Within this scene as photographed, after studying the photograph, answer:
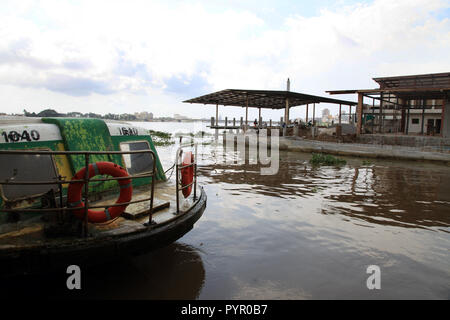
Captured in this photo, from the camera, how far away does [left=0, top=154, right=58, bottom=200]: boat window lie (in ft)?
14.0

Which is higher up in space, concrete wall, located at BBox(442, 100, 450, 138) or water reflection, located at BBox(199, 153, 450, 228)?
concrete wall, located at BBox(442, 100, 450, 138)

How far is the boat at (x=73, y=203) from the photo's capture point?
3.39m

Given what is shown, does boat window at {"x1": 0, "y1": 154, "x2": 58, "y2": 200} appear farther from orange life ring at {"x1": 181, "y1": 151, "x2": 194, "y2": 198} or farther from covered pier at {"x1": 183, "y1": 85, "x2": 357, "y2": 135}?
covered pier at {"x1": 183, "y1": 85, "x2": 357, "y2": 135}

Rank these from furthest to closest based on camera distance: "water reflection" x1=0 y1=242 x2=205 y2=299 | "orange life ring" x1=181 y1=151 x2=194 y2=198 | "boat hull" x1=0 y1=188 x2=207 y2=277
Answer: "orange life ring" x1=181 y1=151 x2=194 y2=198, "water reflection" x1=0 y1=242 x2=205 y2=299, "boat hull" x1=0 y1=188 x2=207 y2=277

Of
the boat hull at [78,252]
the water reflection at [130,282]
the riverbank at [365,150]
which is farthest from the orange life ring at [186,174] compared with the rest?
the riverbank at [365,150]

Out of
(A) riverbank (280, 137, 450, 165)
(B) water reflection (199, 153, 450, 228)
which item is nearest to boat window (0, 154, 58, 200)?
(B) water reflection (199, 153, 450, 228)

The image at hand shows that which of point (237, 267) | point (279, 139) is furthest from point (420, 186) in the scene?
point (279, 139)

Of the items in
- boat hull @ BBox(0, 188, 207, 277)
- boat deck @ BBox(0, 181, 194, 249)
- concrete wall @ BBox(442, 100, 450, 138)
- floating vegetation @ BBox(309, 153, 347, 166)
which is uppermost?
concrete wall @ BBox(442, 100, 450, 138)

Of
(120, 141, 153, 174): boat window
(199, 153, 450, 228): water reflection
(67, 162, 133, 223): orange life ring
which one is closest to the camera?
(67, 162, 133, 223): orange life ring

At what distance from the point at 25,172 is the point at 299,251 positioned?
4.65 meters

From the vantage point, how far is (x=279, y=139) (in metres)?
24.9

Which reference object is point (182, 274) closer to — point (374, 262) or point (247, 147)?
point (374, 262)

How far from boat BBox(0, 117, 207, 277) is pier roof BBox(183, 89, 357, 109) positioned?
A: 737 inches
